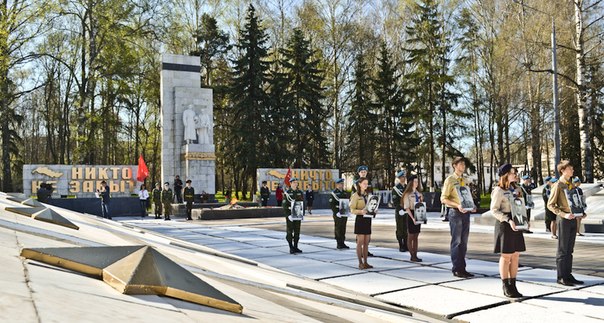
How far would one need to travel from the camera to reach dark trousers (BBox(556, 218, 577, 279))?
23.3 ft

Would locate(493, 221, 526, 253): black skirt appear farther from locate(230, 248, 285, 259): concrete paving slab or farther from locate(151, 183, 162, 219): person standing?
locate(151, 183, 162, 219): person standing

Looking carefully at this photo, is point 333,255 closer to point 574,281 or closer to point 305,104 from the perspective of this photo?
point 574,281

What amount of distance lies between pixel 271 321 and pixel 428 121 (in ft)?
133

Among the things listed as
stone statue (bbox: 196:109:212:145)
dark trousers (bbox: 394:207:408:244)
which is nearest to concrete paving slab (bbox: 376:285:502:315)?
dark trousers (bbox: 394:207:408:244)

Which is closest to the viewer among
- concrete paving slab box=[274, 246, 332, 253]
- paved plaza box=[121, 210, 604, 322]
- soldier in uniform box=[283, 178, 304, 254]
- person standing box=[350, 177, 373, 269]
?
paved plaza box=[121, 210, 604, 322]

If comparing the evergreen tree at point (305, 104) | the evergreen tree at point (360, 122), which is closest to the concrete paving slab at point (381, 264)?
the evergreen tree at point (305, 104)

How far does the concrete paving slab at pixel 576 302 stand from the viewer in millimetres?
5673

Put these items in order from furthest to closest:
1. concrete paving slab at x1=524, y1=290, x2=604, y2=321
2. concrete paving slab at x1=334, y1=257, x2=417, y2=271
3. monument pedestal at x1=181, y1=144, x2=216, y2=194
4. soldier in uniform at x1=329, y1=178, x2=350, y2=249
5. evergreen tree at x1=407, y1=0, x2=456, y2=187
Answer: evergreen tree at x1=407, y1=0, x2=456, y2=187 → monument pedestal at x1=181, y1=144, x2=216, y2=194 → soldier in uniform at x1=329, y1=178, x2=350, y2=249 → concrete paving slab at x1=334, y1=257, x2=417, y2=271 → concrete paving slab at x1=524, y1=290, x2=604, y2=321

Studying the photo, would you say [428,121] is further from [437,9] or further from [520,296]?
[520,296]

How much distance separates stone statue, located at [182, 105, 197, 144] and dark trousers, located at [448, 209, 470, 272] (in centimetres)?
2492

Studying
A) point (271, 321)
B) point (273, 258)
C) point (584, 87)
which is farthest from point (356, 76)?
point (271, 321)

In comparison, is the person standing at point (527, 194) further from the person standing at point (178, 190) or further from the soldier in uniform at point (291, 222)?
the person standing at point (178, 190)

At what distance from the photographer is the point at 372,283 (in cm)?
752

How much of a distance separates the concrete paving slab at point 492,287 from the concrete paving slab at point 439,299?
222 millimetres
